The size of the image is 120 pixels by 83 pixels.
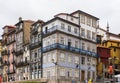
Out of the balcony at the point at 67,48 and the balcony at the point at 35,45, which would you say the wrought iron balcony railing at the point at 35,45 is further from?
the balcony at the point at 67,48

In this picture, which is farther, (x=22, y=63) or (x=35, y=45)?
(x=22, y=63)

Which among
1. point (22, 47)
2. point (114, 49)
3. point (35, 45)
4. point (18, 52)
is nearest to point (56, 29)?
point (35, 45)

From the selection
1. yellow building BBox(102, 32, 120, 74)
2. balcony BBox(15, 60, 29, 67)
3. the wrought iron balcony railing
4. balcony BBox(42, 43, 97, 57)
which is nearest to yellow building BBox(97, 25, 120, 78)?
yellow building BBox(102, 32, 120, 74)

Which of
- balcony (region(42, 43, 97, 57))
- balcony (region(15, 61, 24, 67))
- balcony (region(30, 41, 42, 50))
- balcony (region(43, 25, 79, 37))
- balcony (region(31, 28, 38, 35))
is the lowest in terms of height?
balcony (region(15, 61, 24, 67))

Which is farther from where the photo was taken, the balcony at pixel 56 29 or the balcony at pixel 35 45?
the balcony at pixel 35 45

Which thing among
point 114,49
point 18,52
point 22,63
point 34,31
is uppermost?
point 34,31

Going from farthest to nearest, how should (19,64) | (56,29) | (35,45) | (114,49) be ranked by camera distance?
1. (19,64)
2. (114,49)
3. (35,45)
4. (56,29)

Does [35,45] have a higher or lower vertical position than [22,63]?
→ higher


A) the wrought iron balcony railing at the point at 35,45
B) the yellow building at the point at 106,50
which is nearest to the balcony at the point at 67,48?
the wrought iron balcony railing at the point at 35,45

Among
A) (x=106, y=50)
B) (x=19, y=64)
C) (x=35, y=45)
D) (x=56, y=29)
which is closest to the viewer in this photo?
(x=56, y=29)

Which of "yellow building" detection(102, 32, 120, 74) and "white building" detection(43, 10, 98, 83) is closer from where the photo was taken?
"white building" detection(43, 10, 98, 83)

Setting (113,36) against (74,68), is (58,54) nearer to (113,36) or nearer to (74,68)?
(74,68)

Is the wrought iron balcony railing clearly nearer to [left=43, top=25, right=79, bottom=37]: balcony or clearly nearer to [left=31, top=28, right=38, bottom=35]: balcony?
[left=31, top=28, right=38, bottom=35]: balcony

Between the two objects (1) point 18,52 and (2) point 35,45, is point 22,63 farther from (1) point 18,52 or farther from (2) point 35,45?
(2) point 35,45
